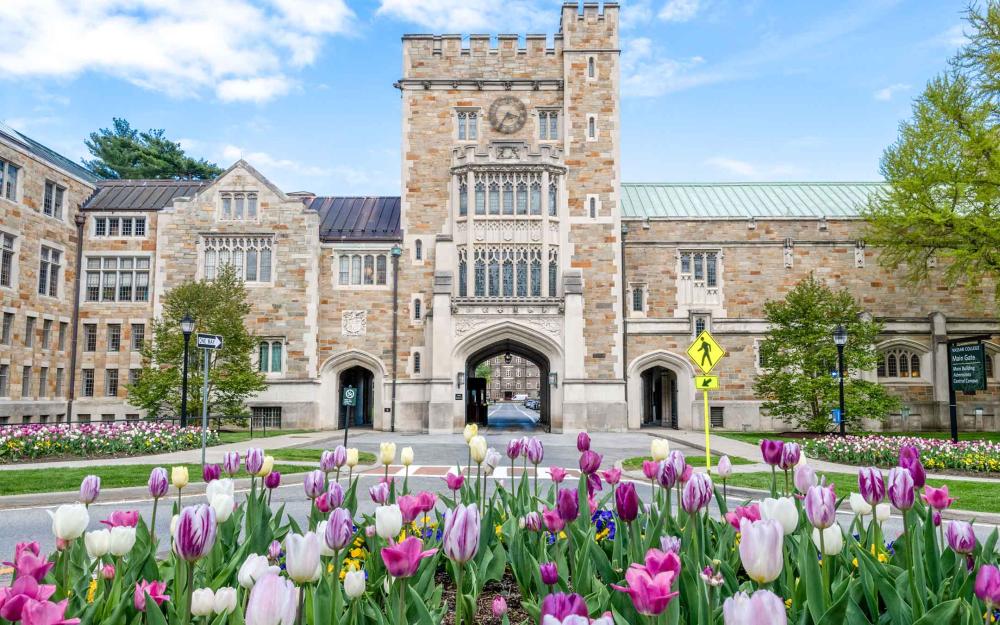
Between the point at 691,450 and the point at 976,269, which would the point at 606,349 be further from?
the point at 976,269

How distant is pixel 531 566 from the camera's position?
3621 millimetres

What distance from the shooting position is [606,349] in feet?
95.0

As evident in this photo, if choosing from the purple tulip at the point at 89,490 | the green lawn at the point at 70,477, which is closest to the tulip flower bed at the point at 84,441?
the green lawn at the point at 70,477

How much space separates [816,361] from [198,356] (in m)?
22.0

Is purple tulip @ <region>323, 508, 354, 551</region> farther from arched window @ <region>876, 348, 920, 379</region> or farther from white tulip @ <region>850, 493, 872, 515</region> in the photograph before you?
arched window @ <region>876, 348, 920, 379</region>

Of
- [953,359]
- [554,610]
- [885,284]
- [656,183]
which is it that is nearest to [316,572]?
[554,610]

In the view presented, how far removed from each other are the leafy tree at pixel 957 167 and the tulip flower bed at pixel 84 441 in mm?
23662

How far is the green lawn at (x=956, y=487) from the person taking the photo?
10055 millimetres

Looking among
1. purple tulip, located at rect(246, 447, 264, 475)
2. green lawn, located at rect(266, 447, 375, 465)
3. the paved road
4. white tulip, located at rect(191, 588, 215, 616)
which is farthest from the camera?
the paved road

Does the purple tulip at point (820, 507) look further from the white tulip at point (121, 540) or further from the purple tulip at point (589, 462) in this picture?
the white tulip at point (121, 540)

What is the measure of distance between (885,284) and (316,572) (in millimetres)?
33707

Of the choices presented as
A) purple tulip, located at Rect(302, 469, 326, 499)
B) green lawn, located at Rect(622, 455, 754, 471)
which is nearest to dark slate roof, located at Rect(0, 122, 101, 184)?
green lawn, located at Rect(622, 455, 754, 471)

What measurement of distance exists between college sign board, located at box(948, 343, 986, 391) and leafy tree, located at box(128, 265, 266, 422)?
2118cm

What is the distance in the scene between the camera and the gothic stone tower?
28.2m
